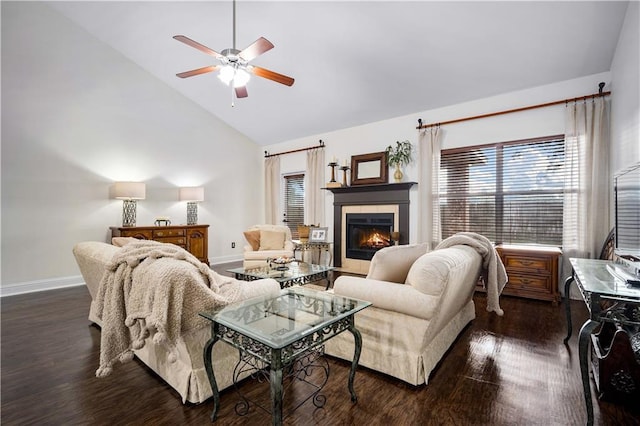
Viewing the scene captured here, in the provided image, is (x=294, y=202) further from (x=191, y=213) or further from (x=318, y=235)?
(x=191, y=213)

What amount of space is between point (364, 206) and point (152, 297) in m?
4.23

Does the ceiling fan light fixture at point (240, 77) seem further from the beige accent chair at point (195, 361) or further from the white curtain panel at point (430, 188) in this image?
the white curtain panel at point (430, 188)

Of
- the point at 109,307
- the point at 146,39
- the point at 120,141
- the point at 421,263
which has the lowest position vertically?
the point at 109,307

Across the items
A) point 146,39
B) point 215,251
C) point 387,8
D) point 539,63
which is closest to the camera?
point 387,8

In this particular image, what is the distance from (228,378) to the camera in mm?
1820

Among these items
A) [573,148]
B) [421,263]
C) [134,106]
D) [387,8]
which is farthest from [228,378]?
[134,106]

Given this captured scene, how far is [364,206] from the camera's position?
533cm

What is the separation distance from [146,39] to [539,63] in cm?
553

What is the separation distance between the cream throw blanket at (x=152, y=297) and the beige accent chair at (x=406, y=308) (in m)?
0.90

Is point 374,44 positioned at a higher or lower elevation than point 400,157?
higher

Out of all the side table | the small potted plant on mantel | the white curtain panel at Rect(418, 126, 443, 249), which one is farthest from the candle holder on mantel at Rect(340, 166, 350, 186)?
the white curtain panel at Rect(418, 126, 443, 249)

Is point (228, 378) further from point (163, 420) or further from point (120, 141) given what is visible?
point (120, 141)

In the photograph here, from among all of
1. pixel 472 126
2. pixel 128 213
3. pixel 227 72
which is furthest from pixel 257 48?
pixel 128 213

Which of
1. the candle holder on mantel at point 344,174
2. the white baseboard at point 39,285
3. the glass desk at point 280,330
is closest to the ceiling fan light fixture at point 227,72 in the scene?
the glass desk at point 280,330
